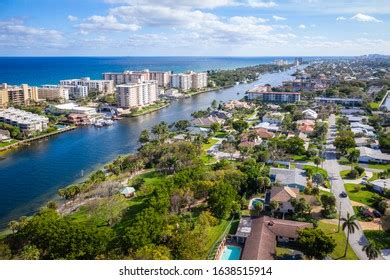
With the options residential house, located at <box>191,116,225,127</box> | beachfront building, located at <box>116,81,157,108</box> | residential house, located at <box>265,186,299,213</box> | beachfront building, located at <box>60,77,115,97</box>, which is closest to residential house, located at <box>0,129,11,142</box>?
residential house, located at <box>191,116,225,127</box>

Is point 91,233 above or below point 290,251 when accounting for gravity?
above

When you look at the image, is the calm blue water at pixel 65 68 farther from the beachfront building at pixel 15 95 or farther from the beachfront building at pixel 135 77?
the beachfront building at pixel 15 95

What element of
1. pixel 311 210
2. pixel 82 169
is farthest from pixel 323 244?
pixel 82 169

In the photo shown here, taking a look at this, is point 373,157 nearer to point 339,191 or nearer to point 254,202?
point 339,191

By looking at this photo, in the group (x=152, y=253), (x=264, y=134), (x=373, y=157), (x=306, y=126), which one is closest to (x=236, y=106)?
(x=306, y=126)

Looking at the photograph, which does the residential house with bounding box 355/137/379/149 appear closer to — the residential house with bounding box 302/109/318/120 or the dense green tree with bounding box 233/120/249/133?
the dense green tree with bounding box 233/120/249/133
